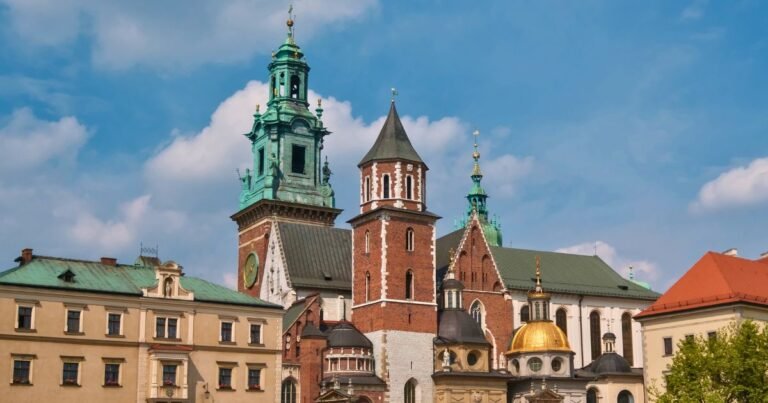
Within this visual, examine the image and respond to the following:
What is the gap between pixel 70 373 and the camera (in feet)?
190

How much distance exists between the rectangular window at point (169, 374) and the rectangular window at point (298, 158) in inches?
1483

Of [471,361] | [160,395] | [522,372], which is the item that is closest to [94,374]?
[160,395]

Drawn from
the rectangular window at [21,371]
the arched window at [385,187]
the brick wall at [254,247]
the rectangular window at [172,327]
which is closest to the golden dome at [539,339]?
the arched window at [385,187]

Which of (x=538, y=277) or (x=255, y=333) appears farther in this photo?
(x=538, y=277)

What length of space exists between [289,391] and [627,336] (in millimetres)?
34588

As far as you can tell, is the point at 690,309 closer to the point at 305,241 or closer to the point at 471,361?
the point at 471,361

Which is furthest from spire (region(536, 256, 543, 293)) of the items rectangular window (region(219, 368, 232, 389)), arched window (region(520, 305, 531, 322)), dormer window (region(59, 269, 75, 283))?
dormer window (region(59, 269, 75, 283))

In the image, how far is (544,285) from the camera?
9069 cm

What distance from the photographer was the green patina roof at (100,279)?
58.6 m

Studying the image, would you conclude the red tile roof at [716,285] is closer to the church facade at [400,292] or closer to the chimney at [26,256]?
the church facade at [400,292]

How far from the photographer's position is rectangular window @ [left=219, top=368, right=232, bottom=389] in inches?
2453

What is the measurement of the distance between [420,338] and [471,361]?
4.00 metres

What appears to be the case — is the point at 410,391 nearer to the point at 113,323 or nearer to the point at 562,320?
the point at 562,320

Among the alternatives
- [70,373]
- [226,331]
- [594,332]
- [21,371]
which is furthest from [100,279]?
[594,332]
